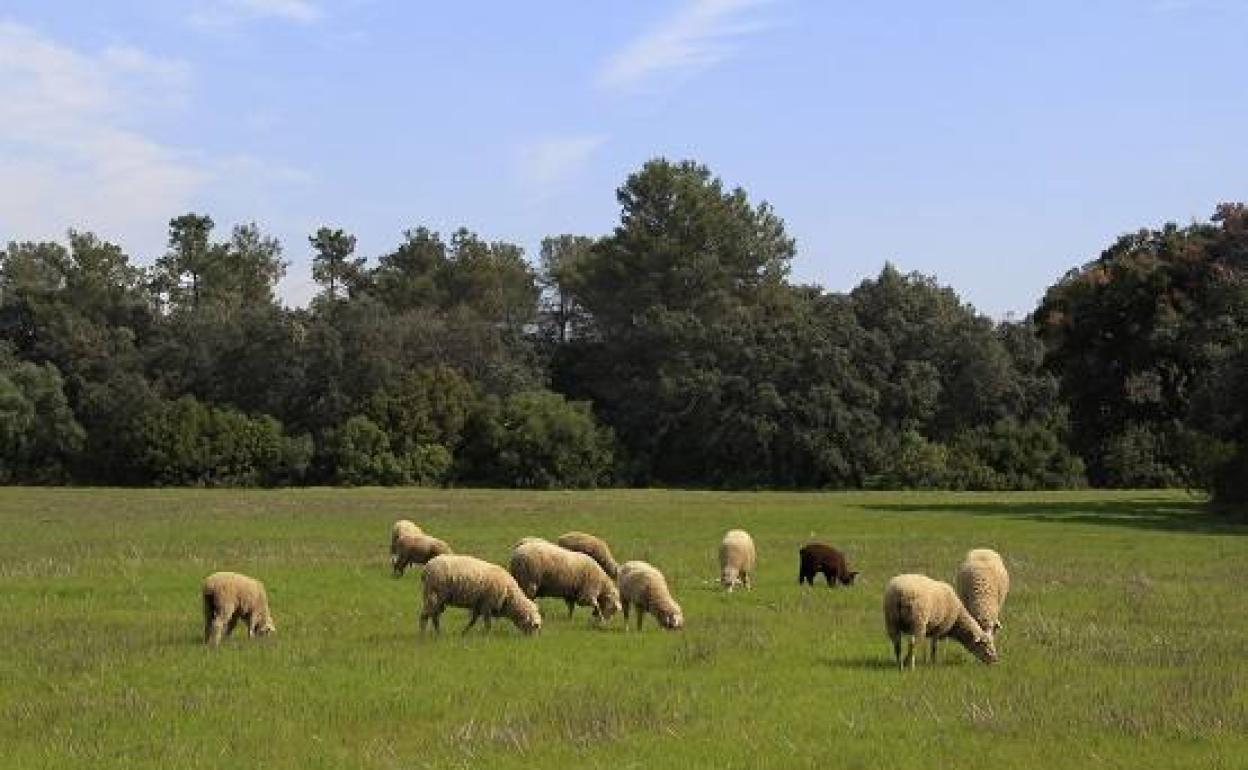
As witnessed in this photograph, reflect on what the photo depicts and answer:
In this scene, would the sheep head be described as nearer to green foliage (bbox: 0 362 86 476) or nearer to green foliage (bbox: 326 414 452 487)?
green foliage (bbox: 326 414 452 487)

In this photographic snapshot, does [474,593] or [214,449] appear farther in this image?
[214,449]

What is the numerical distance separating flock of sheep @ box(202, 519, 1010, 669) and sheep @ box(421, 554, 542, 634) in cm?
1

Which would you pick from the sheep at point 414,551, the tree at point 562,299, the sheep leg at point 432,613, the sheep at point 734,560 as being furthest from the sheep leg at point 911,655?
the tree at point 562,299

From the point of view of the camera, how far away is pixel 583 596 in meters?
21.7

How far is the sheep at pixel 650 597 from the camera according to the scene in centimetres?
2070

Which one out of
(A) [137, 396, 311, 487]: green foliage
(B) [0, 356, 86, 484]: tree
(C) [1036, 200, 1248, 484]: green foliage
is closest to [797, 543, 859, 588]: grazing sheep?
(C) [1036, 200, 1248, 484]: green foliage

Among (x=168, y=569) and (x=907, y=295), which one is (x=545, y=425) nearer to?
(x=907, y=295)

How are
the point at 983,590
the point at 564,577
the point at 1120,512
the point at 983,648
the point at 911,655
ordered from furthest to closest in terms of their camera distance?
the point at 1120,512 < the point at 564,577 < the point at 983,590 < the point at 983,648 < the point at 911,655

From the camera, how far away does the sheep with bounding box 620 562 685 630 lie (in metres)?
20.7

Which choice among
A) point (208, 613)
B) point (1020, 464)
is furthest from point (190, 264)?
point (208, 613)

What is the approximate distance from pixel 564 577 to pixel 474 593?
2.16 meters

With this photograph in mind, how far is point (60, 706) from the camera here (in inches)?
562

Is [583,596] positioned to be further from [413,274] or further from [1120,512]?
[413,274]

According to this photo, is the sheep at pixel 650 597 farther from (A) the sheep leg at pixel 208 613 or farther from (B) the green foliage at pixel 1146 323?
(B) the green foliage at pixel 1146 323
